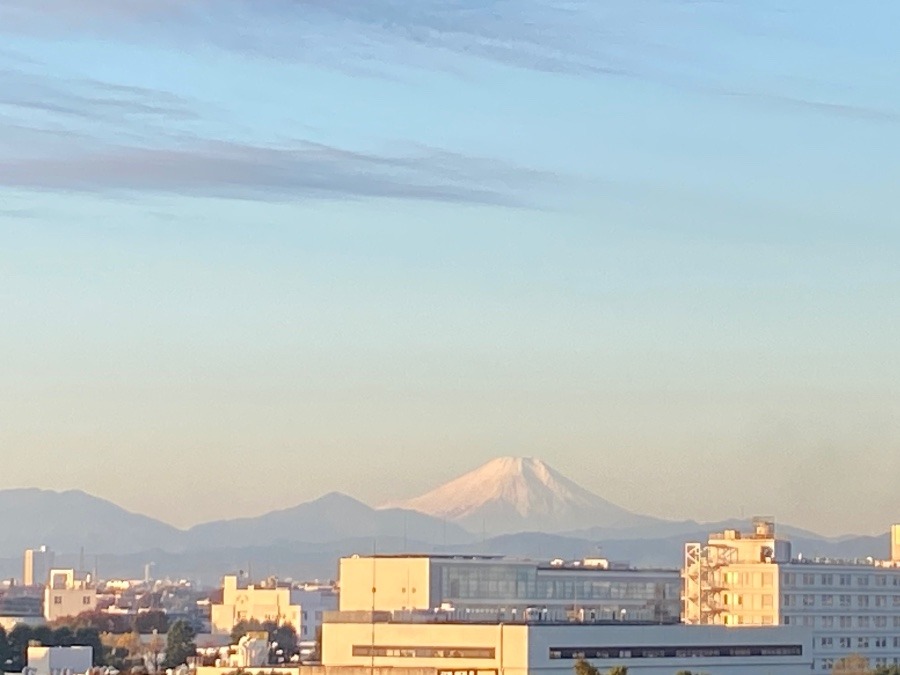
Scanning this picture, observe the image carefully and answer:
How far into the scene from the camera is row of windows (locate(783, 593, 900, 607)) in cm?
11438

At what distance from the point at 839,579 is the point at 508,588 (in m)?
16.8

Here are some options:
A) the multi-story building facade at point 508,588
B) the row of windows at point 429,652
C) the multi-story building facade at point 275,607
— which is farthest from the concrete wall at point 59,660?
the multi-story building facade at point 275,607

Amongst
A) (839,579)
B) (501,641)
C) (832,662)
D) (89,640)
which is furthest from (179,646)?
(501,641)

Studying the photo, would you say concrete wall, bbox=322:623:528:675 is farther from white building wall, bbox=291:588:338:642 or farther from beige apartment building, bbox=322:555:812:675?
white building wall, bbox=291:588:338:642

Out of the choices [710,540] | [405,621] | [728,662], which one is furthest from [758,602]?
[405,621]

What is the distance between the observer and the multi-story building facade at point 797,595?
114 m

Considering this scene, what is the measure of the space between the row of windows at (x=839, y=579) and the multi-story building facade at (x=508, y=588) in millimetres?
6819

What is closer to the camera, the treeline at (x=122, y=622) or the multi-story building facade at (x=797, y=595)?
the multi-story building facade at (x=797, y=595)

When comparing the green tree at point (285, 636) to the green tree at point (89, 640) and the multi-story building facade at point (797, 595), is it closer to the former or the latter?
the green tree at point (89, 640)

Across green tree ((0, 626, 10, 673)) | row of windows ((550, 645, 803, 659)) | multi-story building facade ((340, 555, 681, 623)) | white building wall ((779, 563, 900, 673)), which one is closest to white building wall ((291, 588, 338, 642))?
multi-story building facade ((340, 555, 681, 623))

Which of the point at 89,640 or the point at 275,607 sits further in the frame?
the point at 275,607

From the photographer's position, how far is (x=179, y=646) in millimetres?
121750

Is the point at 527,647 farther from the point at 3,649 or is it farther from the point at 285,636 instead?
the point at 285,636

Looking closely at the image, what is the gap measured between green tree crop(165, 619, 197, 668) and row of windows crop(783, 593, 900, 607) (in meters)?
30.1
